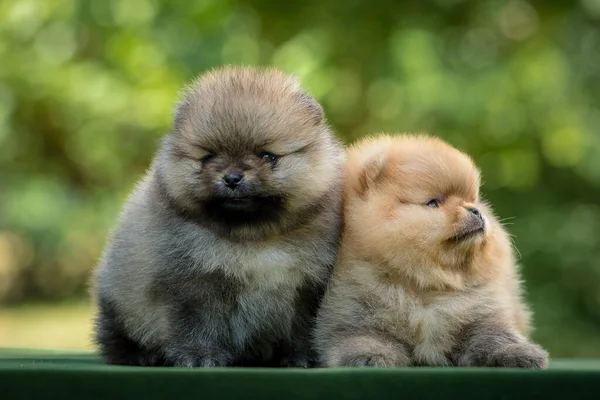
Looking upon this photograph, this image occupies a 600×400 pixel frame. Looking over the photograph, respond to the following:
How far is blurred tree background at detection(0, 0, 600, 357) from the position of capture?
6.13m

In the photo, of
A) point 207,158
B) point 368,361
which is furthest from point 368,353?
point 207,158

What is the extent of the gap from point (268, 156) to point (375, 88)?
3.34 metres

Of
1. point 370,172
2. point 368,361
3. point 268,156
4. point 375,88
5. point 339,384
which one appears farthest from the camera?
point 375,88

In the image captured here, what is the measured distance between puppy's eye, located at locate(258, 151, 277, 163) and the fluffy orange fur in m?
0.37

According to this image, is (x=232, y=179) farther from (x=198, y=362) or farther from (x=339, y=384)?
(x=339, y=384)

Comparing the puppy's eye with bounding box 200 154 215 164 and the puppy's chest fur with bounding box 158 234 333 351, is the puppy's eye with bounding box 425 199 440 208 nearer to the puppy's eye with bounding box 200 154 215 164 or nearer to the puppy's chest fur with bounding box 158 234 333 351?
the puppy's chest fur with bounding box 158 234 333 351

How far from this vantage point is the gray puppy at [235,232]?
9.91ft

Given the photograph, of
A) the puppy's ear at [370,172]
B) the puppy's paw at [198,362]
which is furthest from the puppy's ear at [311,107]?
the puppy's paw at [198,362]

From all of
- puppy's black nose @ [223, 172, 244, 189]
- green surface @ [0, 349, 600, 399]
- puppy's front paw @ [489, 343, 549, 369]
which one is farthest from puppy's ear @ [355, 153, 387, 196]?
green surface @ [0, 349, 600, 399]

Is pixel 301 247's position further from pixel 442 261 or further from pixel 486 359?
pixel 486 359

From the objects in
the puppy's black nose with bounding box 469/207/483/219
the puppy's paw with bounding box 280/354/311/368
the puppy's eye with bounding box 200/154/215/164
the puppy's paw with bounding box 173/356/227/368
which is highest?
the puppy's black nose with bounding box 469/207/483/219

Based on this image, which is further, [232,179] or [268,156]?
[268,156]

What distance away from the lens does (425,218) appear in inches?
121

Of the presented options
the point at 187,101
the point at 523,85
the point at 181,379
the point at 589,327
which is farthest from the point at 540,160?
the point at 181,379
